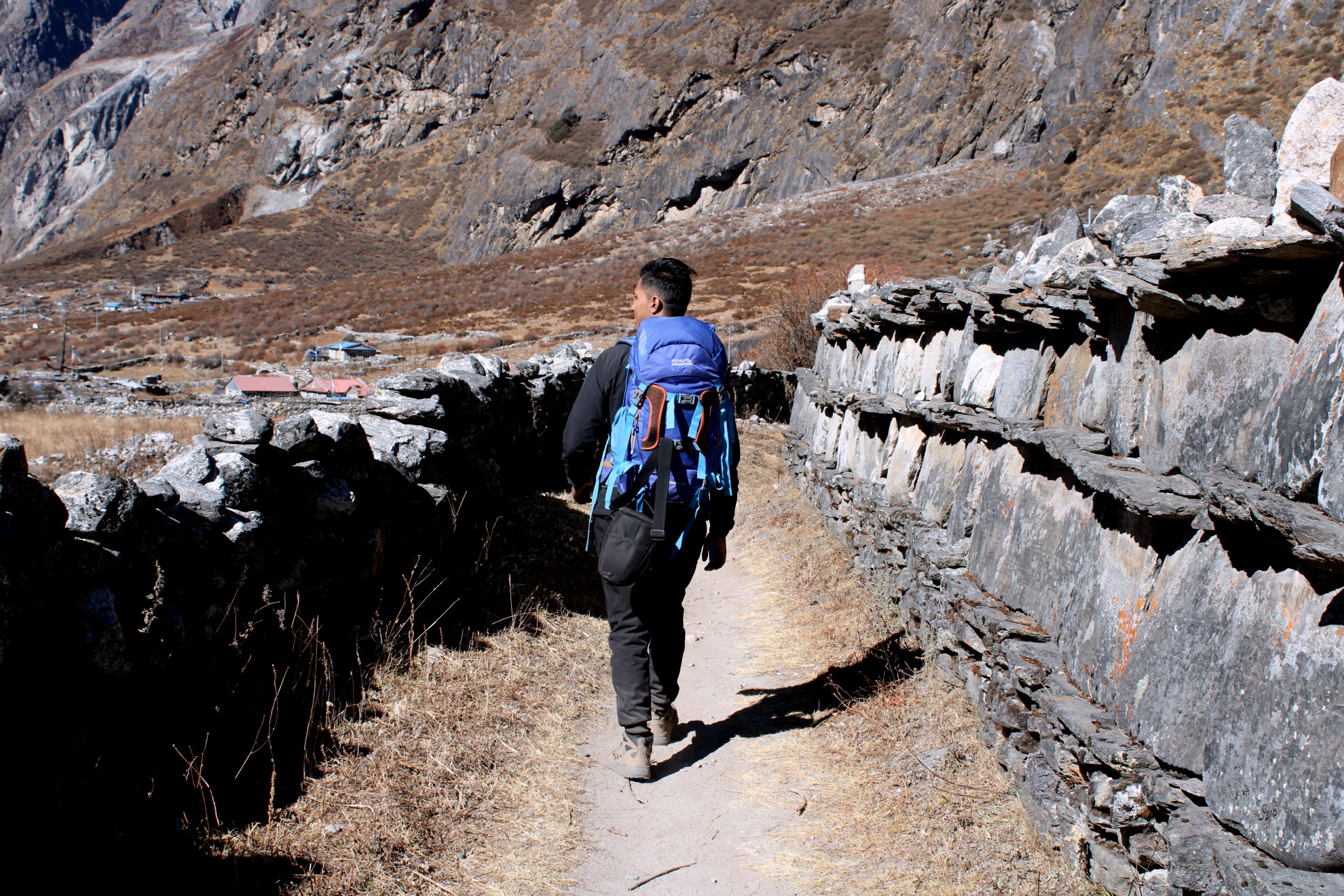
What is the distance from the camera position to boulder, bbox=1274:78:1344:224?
118 inches

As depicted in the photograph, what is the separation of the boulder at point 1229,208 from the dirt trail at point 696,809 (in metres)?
2.92

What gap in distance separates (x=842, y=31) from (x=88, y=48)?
583 ft

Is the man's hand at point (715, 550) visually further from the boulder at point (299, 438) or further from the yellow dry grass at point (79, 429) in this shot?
the yellow dry grass at point (79, 429)

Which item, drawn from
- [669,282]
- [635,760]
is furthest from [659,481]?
[635,760]

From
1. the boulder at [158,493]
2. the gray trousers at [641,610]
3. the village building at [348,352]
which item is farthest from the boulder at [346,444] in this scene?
the village building at [348,352]

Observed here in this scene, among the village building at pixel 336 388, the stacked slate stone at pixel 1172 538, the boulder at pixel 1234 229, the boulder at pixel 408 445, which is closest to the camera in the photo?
the stacked slate stone at pixel 1172 538

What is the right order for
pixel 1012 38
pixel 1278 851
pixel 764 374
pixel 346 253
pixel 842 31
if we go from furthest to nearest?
pixel 346 253
pixel 842 31
pixel 1012 38
pixel 764 374
pixel 1278 851

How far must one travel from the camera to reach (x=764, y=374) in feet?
59.8

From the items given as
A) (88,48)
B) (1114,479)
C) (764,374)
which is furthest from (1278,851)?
(88,48)

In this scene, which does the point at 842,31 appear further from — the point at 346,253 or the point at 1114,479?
the point at 1114,479

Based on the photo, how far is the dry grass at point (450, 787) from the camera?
10.5ft

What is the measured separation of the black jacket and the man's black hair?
Answer: 0.29 meters

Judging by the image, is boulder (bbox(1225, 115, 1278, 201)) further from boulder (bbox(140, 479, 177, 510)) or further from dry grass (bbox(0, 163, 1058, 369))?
dry grass (bbox(0, 163, 1058, 369))

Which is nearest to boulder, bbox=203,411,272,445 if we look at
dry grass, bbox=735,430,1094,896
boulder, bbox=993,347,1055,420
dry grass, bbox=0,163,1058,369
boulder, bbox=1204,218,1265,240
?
dry grass, bbox=735,430,1094,896
